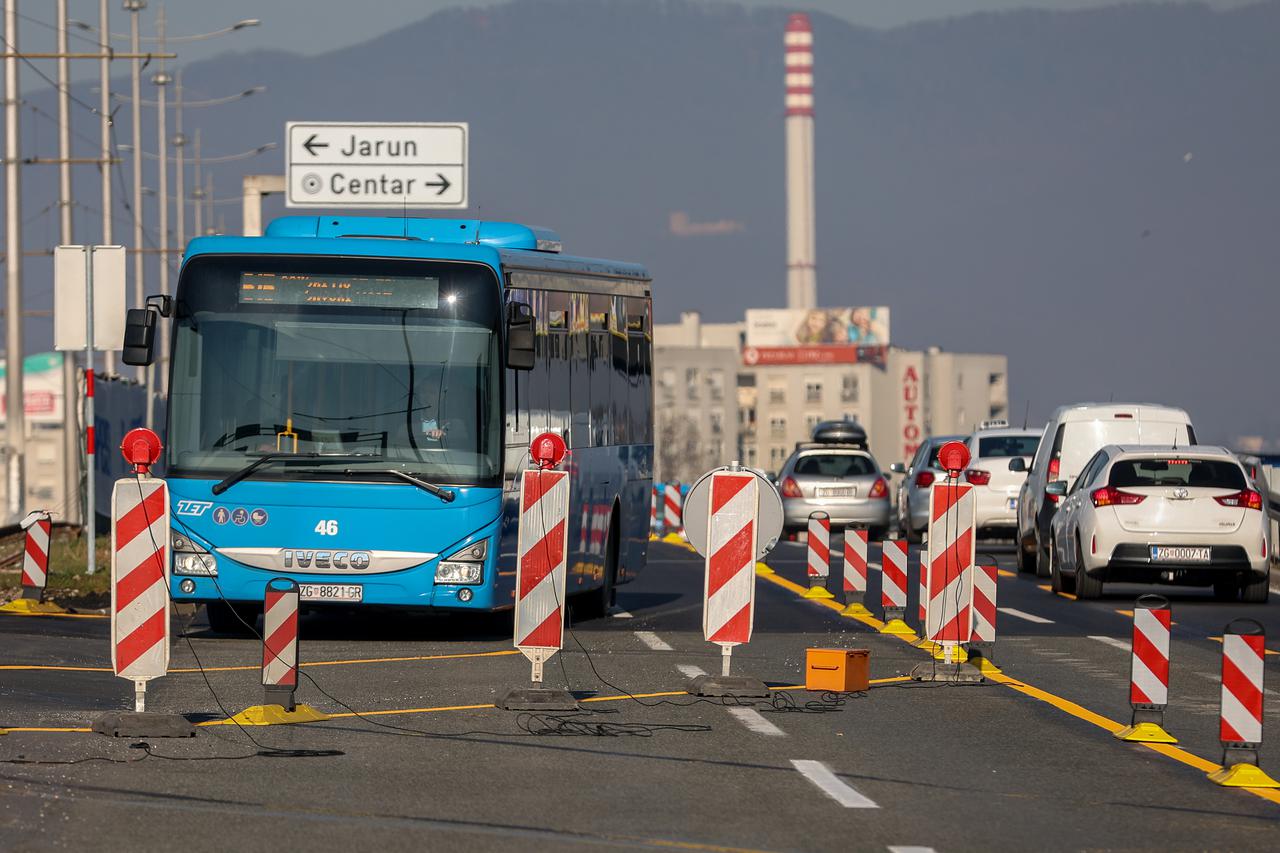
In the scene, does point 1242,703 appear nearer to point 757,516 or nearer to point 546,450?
point 757,516

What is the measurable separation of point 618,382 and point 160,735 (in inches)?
435

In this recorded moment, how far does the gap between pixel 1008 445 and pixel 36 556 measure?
1758 centimetres

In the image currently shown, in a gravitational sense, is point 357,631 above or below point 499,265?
below

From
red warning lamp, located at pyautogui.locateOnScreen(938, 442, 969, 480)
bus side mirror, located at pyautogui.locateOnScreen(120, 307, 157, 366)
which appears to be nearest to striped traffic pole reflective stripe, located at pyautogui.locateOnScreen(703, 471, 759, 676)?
red warning lamp, located at pyautogui.locateOnScreen(938, 442, 969, 480)

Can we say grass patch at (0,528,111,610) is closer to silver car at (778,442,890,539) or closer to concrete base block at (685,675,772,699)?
concrete base block at (685,675,772,699)

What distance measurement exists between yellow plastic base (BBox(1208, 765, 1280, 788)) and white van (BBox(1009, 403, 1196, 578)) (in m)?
18.1

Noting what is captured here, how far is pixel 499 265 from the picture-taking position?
18906 millimetres

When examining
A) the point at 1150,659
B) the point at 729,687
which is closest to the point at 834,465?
the point at 729,687

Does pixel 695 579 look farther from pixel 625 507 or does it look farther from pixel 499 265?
pixel 499 265

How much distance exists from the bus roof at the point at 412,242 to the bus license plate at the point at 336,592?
2598 mm

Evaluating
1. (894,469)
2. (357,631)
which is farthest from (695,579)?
(894,469)

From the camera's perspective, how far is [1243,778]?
1077 centimetres

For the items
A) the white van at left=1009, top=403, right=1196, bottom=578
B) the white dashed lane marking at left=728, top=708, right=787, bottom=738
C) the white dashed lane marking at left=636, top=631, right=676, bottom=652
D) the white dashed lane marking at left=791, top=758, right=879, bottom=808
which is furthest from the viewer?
the white van at left=1009, top=403, right=1196, bottom=578

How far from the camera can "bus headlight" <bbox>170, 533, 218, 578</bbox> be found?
18.5 meters
